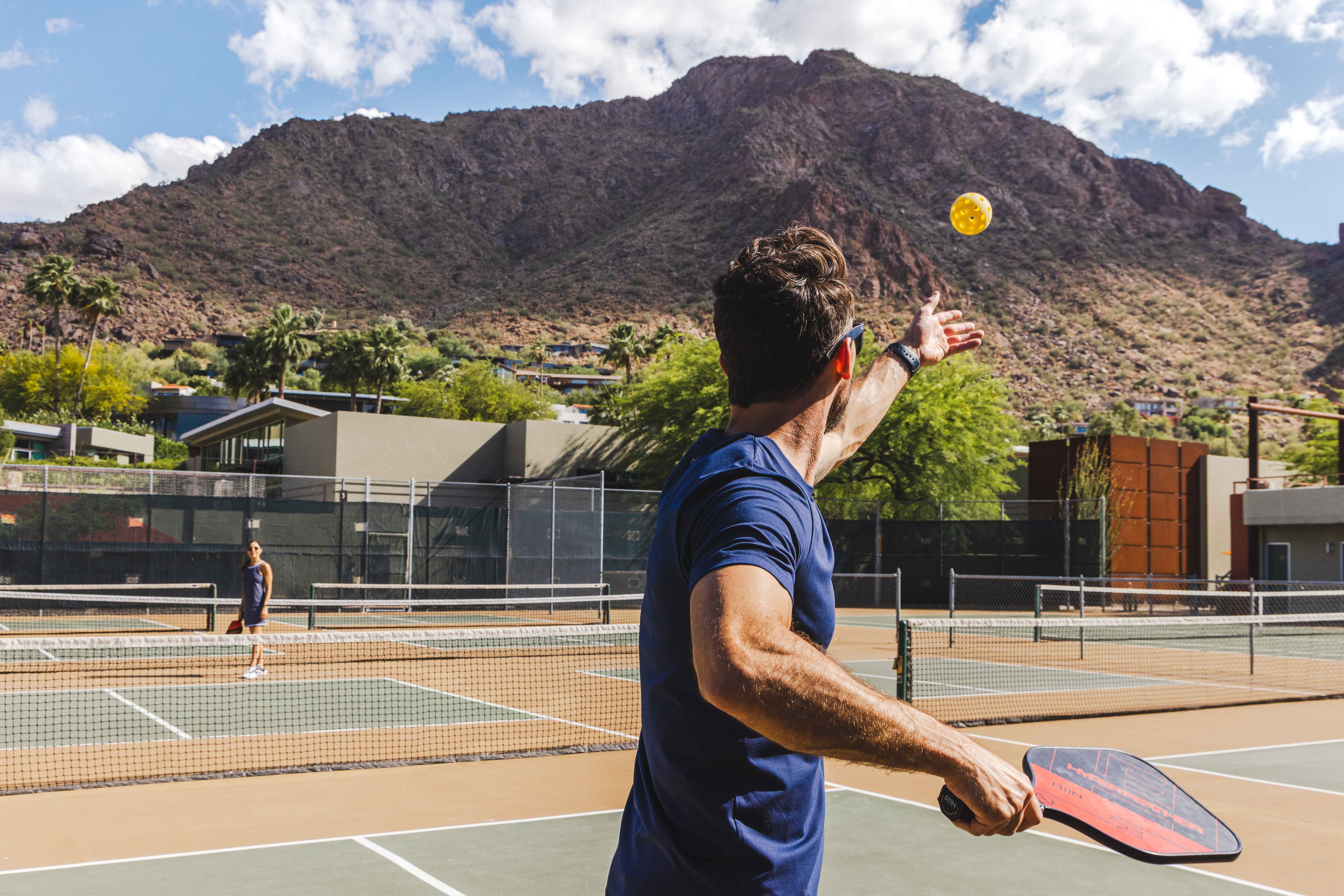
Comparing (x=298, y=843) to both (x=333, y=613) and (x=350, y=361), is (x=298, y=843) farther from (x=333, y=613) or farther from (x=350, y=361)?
(x=350, y=361)

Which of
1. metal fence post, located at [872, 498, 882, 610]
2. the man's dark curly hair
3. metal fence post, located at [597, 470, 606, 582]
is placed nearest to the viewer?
the man's dark curly hair

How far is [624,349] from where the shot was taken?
66.2m

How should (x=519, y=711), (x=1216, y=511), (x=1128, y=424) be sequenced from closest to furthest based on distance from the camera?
(x=519, y=711)
(x=1216, y=511)
(x=1128, y=424)

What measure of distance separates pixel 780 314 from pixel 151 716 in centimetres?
1053

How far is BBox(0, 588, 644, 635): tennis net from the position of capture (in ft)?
61.4

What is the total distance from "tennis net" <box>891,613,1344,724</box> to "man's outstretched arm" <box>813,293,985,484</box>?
178 inches

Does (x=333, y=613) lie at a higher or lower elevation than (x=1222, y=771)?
lower

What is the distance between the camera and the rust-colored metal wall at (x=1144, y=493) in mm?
36312

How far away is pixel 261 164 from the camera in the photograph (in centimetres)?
14150

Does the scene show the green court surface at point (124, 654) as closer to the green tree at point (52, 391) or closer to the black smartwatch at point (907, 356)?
the black smartwatch at point (907, 356)

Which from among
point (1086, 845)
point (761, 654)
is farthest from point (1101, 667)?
point (761, 654)

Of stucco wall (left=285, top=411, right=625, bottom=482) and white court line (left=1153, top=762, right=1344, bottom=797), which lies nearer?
white court line (left=1153, top=762, right=1344, bottom=797)

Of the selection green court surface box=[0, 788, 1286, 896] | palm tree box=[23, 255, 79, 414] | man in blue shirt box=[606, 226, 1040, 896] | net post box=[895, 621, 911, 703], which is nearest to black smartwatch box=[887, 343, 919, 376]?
man in blue shirt box=[606, 226, 1040, 896]

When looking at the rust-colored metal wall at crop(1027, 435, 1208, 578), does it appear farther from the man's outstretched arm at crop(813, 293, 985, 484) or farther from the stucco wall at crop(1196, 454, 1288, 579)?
the man's outstretched arm at crop(813, 293, 985, 484)
